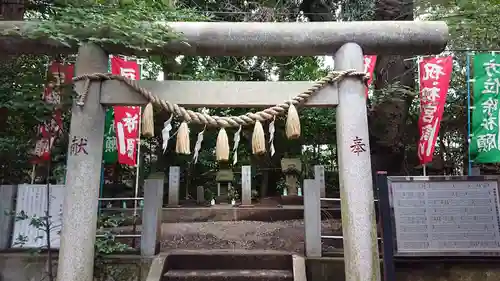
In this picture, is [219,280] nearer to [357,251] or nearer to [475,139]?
[357,251]

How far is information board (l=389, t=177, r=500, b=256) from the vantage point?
451 centimetres

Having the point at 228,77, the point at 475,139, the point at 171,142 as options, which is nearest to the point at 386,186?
the point at 475,139

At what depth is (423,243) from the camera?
14.9 feet

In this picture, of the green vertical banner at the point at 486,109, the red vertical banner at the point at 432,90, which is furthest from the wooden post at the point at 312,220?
the green vertical banner at the point at 486,109

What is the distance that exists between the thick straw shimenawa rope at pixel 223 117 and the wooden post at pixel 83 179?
83 mm

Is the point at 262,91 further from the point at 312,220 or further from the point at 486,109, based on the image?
the point at 486,109

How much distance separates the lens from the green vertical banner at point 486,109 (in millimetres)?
6383

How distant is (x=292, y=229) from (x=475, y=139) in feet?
12.6

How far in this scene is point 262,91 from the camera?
13.0 feet

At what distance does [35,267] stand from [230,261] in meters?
2.71

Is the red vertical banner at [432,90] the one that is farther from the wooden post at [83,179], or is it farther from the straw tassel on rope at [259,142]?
the wooden post at [83,179]

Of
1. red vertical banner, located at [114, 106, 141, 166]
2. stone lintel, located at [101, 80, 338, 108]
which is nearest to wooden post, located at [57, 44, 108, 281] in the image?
stone lintel, located at [101, 80, 338, 108]

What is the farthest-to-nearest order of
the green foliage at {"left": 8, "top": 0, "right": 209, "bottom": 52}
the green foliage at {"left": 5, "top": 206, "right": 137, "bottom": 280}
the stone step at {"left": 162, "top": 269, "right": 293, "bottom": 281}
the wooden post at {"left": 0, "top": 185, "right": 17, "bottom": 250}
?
1. the wooden post at {"left": 0, "top": 185, "right": 17, "bottom": 250}
2. the stone step at {"left": 162, "top": 269, "right": 293, "bottom": 281}
3. the green foliage at {"left": 5, "top": 206, "right": 137, "bottom": 280}
4. the green foliage at {"left": 8, "top": 0, "right": 209, "bottom": 52}

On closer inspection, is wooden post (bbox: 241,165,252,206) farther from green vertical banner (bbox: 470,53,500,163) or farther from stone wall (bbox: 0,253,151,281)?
green vertical banner (bbox: 470,53,500,163)
